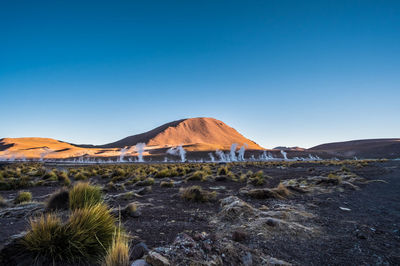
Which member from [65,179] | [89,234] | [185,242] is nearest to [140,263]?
[185,242]

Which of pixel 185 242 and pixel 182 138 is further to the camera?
pixel 182 138

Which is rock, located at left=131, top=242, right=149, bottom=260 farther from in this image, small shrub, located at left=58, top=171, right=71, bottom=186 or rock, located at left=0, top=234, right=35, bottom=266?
small shrub, located at left=58, top=171, right=71, bottom=186

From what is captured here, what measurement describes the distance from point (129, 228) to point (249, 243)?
233 centimetres

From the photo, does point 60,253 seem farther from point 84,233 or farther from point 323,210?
point 323,210

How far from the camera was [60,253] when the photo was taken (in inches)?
91.9

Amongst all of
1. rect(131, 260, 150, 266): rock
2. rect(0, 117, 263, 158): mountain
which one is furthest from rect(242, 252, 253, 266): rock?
rect(0, 117, 263, 158): mountain

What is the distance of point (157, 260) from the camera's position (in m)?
2.11

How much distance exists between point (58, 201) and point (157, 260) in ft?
14.6

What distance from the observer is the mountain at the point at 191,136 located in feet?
454

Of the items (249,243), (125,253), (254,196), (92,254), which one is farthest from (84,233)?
(254,196)

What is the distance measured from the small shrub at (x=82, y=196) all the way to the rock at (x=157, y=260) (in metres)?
2.92

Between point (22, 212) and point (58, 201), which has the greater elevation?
point (58, 201)

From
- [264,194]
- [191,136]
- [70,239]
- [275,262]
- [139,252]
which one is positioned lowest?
[264,194]

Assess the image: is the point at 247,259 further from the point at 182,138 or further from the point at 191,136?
→ the point at 191,136
